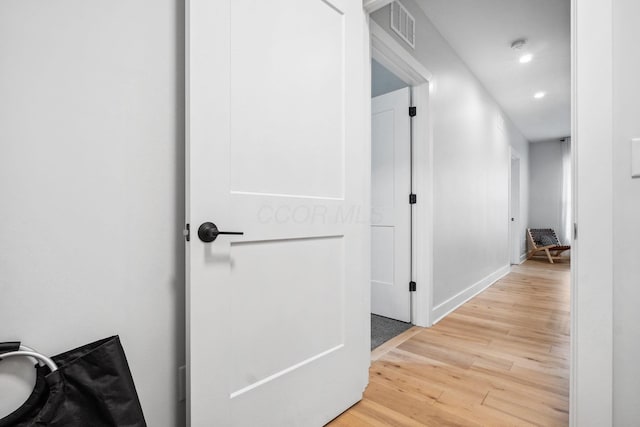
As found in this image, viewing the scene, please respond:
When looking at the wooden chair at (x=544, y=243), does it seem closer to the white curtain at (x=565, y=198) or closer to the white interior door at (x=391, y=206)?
the white curtain at (x=565, y=198)

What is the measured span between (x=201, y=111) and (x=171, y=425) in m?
1.04

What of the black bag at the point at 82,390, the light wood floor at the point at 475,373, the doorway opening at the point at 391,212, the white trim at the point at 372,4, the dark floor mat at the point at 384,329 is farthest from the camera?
the doorway opening at the point at 391,212

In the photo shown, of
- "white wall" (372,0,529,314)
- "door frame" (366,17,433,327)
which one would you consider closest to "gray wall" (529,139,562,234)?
"white wall" (372,0,529,314)

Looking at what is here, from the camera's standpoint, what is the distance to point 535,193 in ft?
23.6

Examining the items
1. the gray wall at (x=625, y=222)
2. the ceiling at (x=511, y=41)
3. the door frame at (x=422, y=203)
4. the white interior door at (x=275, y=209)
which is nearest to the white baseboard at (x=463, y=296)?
the door frame at (x=422, y=203)

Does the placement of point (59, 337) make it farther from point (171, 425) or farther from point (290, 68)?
point (290, 68)

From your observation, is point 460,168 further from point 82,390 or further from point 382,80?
point 82,390

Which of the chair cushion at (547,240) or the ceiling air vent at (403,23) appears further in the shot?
the chair cushion at (547,240)

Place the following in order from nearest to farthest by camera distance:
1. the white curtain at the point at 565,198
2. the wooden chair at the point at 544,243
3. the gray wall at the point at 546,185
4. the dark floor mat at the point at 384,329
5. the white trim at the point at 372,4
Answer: the white trim at the point at 372,4, the dark floor mat at the point at 384,329, the wooden chair at the point at 544,243, the white curtain at the point at 565,198, the gray wall at the point at 546,185

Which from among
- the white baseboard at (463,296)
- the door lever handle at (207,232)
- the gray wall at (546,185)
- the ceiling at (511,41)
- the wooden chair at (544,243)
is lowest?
the white baseboard at (463,296)

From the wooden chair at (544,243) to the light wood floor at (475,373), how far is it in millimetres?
3831

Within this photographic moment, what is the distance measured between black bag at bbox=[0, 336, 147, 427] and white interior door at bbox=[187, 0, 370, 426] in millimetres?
186

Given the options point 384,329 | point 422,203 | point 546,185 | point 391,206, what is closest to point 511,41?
point 422,203

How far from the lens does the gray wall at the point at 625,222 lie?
3.26 feet
